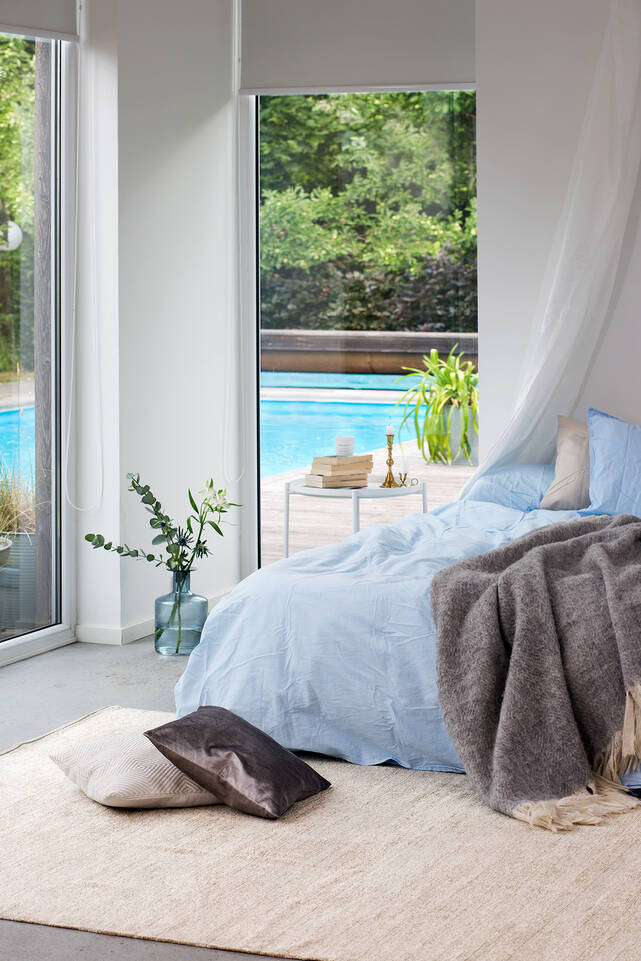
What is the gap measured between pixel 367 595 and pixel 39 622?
6.04ft

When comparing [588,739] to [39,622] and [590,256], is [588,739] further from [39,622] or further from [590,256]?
[39,622]

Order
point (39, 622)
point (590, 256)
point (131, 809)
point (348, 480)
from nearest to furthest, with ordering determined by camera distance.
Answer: point (131, 809) < point (590, 256) < point (39, 622) < point (348, 480)

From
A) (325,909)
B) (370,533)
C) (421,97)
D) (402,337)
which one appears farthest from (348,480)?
(325,909)

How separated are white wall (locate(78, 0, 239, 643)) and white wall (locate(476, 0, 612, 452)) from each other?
116cm

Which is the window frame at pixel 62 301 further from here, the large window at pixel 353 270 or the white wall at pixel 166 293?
the large window at pixel 353 270

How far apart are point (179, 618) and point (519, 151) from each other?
2.21 meters

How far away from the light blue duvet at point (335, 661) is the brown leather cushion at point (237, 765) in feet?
0.93

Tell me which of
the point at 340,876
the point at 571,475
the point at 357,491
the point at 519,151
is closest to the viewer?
the point at 340,876

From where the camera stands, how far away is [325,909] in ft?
7.34

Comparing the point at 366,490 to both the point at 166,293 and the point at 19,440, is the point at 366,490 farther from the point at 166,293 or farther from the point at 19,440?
the point at 19,440

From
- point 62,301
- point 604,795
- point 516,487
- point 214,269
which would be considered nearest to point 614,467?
point 516,487

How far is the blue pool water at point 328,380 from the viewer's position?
5125 millimetres

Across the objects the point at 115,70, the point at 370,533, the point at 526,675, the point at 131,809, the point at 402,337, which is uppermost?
the point at 115,70

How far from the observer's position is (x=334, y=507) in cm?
512
